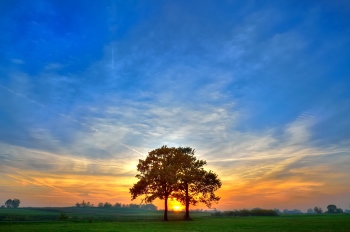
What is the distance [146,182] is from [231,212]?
270ft

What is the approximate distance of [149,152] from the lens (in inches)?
2899

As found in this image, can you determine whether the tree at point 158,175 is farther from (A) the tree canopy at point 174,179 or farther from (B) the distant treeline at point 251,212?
(B) the distant treeline at point 251,212

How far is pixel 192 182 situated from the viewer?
247 feet

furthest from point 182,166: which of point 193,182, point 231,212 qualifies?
point 231,212

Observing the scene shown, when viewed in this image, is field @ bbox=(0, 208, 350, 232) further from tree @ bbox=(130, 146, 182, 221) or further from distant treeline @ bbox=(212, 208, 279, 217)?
distant treeline @ bbox=(212, 208, 279, 217)

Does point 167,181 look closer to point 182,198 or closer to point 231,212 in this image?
point 182,198

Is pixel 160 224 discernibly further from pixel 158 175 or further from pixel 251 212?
pixel 251 212

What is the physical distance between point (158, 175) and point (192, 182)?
11745mm

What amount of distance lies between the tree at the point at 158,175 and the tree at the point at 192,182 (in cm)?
247

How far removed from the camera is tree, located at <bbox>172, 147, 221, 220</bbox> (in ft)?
241

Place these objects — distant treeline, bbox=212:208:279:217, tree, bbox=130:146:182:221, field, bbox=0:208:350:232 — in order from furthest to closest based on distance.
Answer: distant treeline, bbox=212:208:279:217 → tree, bbox=130:146:182:221 → field, bbox=0:208:350:232

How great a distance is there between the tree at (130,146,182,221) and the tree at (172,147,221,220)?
8.11 feet

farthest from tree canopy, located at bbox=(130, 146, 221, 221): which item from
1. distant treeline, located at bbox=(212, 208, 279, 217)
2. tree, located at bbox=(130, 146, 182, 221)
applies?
distant treeline, located at bbox=(212, 208, 279, 217)

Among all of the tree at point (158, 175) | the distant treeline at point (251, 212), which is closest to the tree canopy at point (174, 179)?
the tree at point (158, 175)
